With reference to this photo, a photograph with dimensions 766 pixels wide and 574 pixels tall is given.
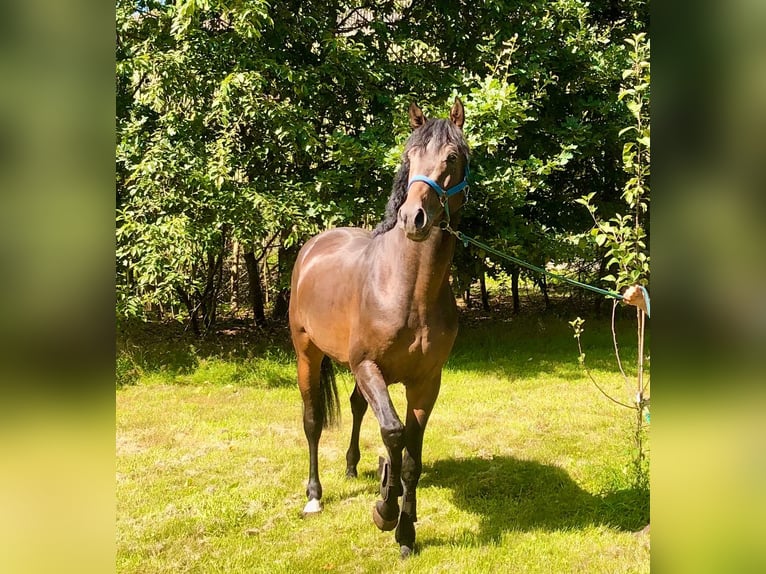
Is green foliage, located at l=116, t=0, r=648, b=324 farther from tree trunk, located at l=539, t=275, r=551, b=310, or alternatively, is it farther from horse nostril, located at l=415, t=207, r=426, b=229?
horse nostril, located at l=415, t=207, r=426, b=229

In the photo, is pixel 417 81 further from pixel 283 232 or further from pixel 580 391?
pixel 580 391

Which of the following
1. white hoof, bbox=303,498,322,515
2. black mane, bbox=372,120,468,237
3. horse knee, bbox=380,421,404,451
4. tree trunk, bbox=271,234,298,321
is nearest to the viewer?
black mane, bbox=372,120,468,237

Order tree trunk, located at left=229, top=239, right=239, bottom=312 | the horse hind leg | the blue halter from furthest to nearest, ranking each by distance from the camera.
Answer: tree trunk, located at left=229, top=239, right=239, bottom=312
the horse hind leg
the blue halter

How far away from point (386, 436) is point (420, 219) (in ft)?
3.86

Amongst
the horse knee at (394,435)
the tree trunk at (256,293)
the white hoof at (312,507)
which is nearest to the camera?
the horse knee at (394,435)

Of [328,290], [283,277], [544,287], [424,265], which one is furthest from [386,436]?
[544,287]

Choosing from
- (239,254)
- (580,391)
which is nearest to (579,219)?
(580,391)

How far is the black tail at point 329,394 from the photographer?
442 cm

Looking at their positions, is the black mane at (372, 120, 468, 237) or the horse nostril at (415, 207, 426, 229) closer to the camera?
the horse nostril at (415, 207, 426, 229)

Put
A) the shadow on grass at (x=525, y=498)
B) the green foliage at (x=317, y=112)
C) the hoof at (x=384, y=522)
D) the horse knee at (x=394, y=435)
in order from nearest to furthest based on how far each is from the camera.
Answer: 1. the horse knee at (x=394, y=435)
2. the hoof at (x=384, y=522)
3. the shadow on grass at (x=525, y=498)
4. the green foliage at (x=317, y=112)

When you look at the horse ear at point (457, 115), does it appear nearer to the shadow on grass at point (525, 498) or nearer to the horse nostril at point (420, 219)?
the horse nostril at point (420, 219)

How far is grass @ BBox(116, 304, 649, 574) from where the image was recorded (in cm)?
319

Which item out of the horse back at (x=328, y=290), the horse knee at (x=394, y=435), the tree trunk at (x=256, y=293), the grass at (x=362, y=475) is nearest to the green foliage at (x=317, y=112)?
the tree trunk at (x=256, y=293)

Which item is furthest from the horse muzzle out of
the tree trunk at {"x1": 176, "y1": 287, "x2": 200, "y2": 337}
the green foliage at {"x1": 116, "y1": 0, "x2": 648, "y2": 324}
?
the tree trunk at {"x1": 176, "y1": 287, "x2": 200, "y2": 337}
